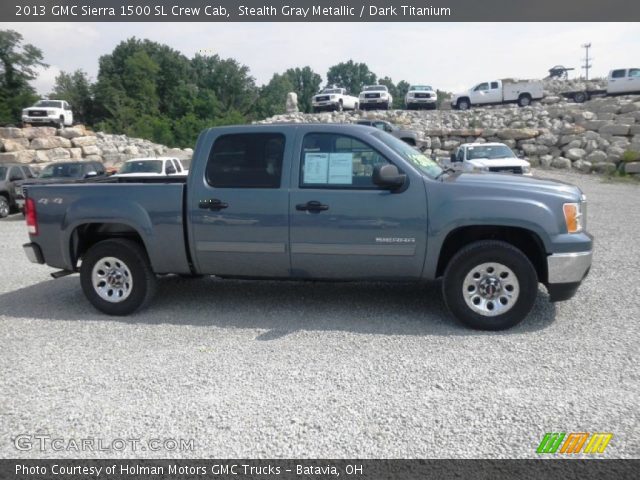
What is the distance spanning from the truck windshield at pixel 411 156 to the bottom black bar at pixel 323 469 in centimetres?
304

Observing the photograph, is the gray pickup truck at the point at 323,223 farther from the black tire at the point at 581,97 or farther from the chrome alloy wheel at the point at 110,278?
the black tire at the point at 581,97

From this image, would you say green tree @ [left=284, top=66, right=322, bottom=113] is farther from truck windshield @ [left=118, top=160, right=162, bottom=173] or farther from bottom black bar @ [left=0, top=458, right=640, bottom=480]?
bottom black bar @ [left=0, top=458, right=640, bottom=480]

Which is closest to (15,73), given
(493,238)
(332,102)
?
(332,102)

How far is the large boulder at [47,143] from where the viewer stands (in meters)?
31.1

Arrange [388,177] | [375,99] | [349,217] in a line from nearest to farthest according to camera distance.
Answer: [388,177]
[349,217]
[375,99]

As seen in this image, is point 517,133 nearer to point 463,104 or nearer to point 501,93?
point 501,93

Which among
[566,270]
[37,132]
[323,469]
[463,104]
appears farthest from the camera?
[463,104]

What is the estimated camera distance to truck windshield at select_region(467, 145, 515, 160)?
18703 millimetres

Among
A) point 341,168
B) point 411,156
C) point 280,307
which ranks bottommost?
point 280,307

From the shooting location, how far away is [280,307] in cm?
608

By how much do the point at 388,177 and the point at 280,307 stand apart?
1949mm

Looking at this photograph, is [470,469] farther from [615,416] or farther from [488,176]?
[488,176]

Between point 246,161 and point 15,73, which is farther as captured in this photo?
point 15,73

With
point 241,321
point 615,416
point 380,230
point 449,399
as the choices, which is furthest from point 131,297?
point 615,416
